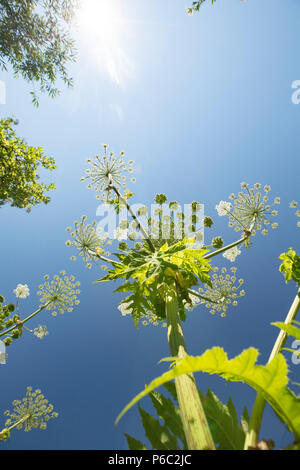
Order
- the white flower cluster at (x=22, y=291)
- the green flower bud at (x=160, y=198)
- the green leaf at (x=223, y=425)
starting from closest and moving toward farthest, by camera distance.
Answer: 1. the green leaf at (x=223, y=425)
2. the green flower bud at (x=160, y=198)
3. the white flower cluster at (x=22, y=291)

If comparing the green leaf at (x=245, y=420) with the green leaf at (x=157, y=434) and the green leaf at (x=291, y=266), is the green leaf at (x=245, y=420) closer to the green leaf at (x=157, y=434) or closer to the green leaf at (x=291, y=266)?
the green leaf at (x=157, y=434)

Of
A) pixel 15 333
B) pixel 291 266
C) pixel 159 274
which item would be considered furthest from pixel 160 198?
pixel 15 333

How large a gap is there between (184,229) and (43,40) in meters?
10.5

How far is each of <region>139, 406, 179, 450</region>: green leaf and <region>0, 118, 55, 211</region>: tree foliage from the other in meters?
9.23

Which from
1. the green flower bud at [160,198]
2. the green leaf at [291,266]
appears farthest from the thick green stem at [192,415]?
the green flower bud at [160,198]

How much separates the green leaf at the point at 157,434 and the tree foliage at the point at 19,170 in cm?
923

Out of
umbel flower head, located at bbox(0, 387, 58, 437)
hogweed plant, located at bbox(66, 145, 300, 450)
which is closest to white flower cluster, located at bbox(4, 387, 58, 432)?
umbel flower head, located at bbox(0, 387, 58, 437)

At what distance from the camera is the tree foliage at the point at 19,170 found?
836 centimetres

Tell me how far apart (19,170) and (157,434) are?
969 cm

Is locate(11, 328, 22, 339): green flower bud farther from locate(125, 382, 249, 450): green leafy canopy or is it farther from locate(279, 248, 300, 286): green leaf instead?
locate(279, 248, 300, 286): green leaf

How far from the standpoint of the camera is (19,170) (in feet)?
29.2

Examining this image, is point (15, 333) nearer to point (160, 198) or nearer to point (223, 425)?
point (160, 198)

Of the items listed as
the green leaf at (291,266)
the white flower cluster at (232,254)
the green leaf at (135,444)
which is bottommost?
the green leaf at (135,444)

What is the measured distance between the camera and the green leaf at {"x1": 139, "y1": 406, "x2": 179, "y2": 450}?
1511 mm
